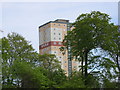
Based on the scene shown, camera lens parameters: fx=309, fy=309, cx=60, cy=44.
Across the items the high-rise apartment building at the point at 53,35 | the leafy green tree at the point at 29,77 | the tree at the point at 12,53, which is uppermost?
the high-rise apartment building at the point at 53,35

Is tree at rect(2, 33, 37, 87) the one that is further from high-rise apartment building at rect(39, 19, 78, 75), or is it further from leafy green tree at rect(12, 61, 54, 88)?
high-rise apartment building at rect(39, 19, 78, 75)

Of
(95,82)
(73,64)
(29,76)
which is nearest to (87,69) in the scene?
(95,82)

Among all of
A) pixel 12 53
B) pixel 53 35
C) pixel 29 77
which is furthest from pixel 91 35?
pixel 53 35

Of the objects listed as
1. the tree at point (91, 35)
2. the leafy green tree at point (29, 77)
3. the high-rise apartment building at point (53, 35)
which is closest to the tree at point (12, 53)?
the leafy green tree at point (29, 77)

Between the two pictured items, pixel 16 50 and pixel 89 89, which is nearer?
pixel 89 89

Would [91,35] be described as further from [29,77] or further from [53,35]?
[53,35]

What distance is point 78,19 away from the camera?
29906mm

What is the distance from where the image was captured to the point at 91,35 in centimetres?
2798

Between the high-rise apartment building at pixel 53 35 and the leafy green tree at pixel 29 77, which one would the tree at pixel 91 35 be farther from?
the high-rise apartment building at pixel 53 35

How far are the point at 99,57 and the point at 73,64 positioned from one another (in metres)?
44.5

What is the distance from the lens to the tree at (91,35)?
27.8m

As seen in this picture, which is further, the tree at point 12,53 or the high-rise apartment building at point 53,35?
the high-rise apartment building at point 53,35

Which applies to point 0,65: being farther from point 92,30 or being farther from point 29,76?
point 92,30

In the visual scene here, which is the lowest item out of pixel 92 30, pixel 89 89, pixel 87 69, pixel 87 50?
pixel 89 89
